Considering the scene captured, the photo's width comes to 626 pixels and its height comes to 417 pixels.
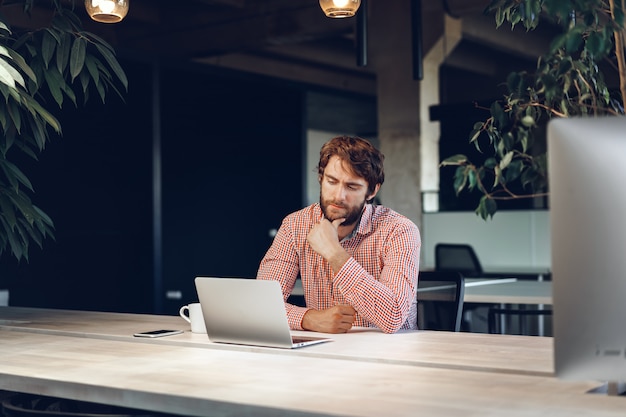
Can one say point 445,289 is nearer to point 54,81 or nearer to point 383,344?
point 383,344

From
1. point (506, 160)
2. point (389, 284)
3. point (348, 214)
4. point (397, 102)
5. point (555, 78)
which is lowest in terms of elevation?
point (389, 284)

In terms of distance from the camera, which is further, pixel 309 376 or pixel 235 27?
pixel 235 27

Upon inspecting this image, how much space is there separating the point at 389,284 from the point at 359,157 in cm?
51

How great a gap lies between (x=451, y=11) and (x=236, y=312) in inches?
228

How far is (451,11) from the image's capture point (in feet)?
24.7

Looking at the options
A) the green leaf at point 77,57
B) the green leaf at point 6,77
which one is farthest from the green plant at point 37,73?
the green leaf at point 6,77

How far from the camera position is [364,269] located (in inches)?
110

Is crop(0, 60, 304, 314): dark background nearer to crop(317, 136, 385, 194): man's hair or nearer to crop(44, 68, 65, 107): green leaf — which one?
crop(44, 68, 65, 107): green leaf

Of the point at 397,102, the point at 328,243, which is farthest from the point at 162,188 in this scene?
the point at 328,243

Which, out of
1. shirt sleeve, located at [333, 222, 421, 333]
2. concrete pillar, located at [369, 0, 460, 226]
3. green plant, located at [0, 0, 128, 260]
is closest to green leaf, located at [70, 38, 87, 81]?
green plant, located at [0, 0, 128, 260]

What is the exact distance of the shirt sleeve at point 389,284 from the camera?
2.59m

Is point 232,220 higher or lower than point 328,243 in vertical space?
higher

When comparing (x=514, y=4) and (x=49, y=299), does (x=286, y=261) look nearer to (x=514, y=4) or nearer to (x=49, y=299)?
(x=514, y=4)

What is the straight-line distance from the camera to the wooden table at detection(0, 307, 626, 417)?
157 cm
